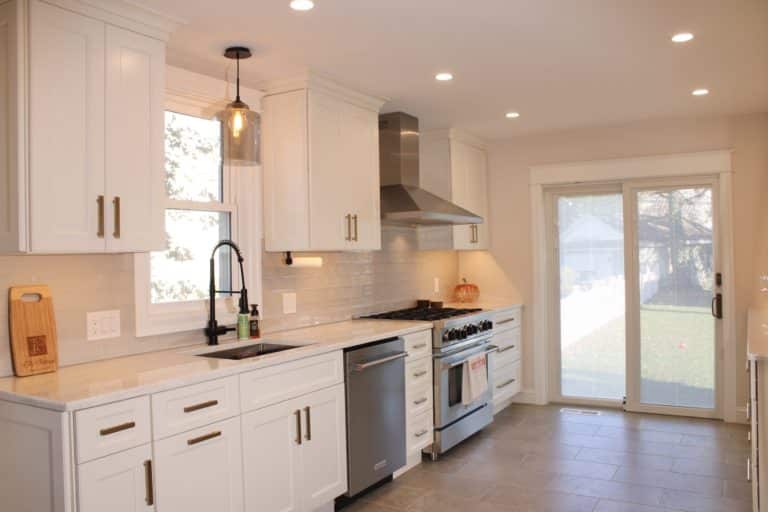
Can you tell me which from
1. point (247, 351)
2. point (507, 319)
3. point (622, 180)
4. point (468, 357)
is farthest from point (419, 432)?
point (622, 180)

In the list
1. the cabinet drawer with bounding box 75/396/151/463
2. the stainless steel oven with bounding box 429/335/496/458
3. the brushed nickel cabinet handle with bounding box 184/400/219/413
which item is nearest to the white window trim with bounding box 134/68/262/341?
the brushed nickel cabinet handle with bounding box 184/400/219/413

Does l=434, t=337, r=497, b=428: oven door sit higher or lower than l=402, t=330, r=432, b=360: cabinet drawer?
lower

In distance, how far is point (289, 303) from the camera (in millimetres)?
3990

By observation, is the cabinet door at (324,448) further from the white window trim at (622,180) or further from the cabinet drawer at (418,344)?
the white window trim at (622,180)

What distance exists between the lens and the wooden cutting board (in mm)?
2502

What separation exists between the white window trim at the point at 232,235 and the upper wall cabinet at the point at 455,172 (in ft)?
6.42

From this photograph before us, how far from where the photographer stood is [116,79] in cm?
261

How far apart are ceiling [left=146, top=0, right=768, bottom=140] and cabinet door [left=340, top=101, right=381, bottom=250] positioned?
8.6 inches

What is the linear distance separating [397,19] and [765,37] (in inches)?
74.6

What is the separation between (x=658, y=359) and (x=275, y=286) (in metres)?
3.42

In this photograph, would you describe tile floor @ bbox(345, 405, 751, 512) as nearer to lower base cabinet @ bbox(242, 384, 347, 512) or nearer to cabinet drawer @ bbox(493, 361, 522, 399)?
cabinet drawer @ bbox(493, 361, 522, 399)

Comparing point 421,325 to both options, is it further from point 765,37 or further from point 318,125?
point 765,37

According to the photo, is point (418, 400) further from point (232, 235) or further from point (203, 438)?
point (203, 438)

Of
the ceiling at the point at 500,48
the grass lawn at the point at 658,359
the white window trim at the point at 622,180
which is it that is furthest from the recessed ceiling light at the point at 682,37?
the grass lawn at the point at 658,359
